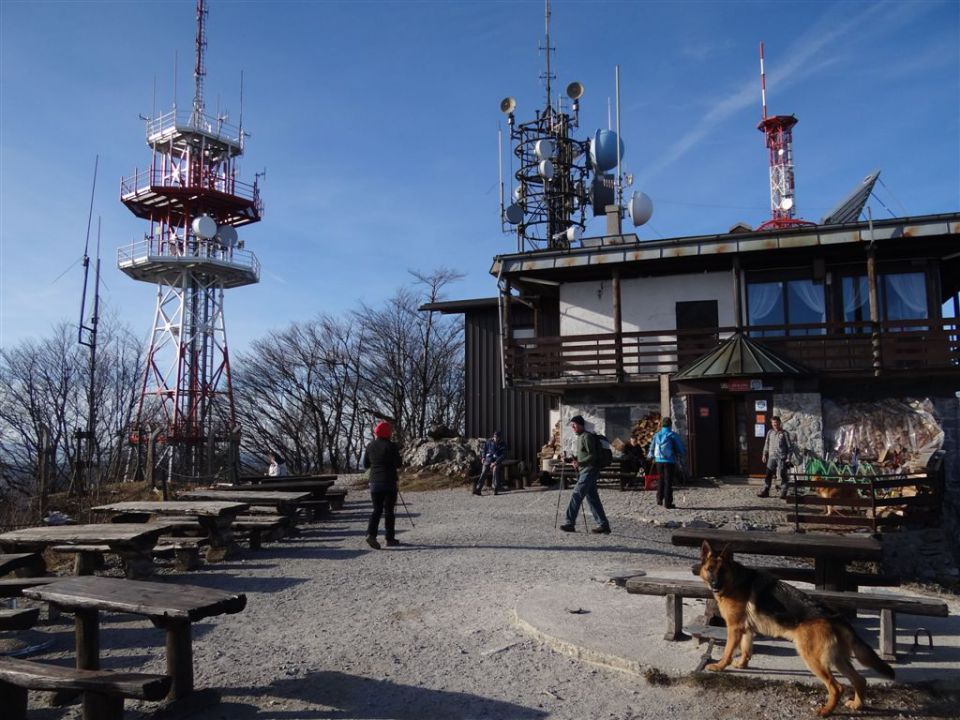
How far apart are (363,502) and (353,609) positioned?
1130 centimetres

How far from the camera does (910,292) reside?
62.7 feet

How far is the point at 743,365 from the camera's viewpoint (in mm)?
17344

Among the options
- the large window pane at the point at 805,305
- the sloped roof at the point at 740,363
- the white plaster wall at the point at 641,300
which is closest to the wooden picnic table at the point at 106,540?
the sloped roof at the point at 740,363

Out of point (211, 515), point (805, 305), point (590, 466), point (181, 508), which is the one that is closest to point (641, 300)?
point (805, 305)

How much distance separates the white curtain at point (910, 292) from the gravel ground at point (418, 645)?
1140cm

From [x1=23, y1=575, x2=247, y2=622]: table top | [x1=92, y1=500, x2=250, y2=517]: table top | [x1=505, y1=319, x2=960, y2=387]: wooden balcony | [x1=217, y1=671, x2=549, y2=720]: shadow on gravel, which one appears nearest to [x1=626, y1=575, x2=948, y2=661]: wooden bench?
[x1=217, y1=671, x2=549, y2=720]: shadow on gravel

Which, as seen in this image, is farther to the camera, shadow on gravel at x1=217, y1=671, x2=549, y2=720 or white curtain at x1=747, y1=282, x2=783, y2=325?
white curtain at x1=747, y1=282, x2=783, y2=325

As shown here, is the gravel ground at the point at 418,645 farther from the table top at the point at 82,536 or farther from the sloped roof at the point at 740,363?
the sloped roof at the point at 740,363

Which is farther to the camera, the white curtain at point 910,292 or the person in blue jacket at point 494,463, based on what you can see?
the white curtain at point 910,292

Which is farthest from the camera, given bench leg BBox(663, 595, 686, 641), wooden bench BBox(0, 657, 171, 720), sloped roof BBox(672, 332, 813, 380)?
sloped roof BBox(672, 332, 813, 380)

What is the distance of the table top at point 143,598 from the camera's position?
16.1ft

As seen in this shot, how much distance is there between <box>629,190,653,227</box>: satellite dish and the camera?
2264cm

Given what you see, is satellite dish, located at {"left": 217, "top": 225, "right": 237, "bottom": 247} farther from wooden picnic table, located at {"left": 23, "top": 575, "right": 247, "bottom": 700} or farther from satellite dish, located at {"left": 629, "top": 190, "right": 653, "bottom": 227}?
wooden picnic table, located at {"left": 23, "top": 575, "right": 247, "bottom": 700}

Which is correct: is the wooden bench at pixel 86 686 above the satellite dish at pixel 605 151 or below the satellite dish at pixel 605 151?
below
